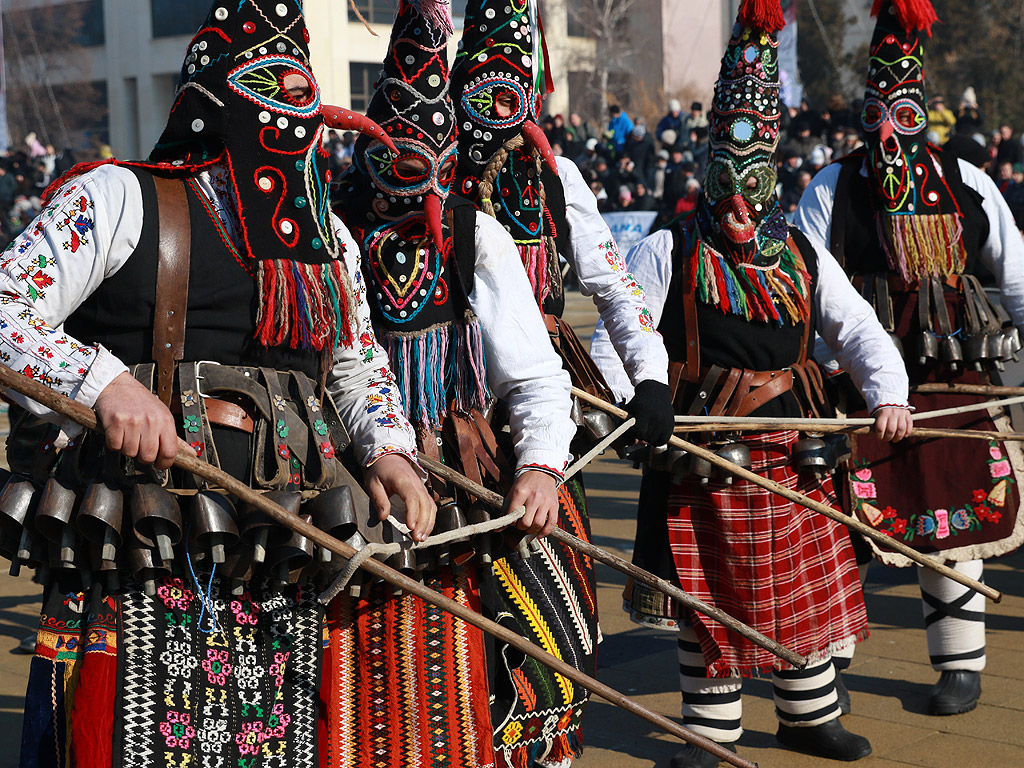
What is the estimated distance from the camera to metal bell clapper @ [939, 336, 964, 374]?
4.80 meters

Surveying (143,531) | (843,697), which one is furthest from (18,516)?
(843,697)

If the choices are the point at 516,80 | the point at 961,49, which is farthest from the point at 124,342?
the point at 961,49

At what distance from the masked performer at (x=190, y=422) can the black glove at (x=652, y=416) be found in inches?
41.9

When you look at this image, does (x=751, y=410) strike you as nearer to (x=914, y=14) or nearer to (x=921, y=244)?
(x=921, y=244)

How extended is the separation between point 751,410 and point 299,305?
6.45 feet

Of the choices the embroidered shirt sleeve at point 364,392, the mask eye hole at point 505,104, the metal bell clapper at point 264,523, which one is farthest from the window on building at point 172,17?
the metal bell clapper at point 264,523

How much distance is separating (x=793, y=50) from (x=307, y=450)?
77.5 ft

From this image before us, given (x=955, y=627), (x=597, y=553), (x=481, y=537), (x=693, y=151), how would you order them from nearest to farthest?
(x=481, y=537) < (x=597, y=553) < (x=955, y=627) < (x=693, y=151)

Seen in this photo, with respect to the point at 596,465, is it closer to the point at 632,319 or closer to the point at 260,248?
the point at 632,319

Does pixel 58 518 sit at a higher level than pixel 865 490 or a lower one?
higher

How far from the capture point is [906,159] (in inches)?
196

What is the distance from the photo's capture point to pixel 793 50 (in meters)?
24.7

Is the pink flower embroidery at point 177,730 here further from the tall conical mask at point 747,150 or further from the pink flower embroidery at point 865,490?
the pink flower embroidery at point 865,490

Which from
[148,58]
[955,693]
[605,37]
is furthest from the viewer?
[605,37]
